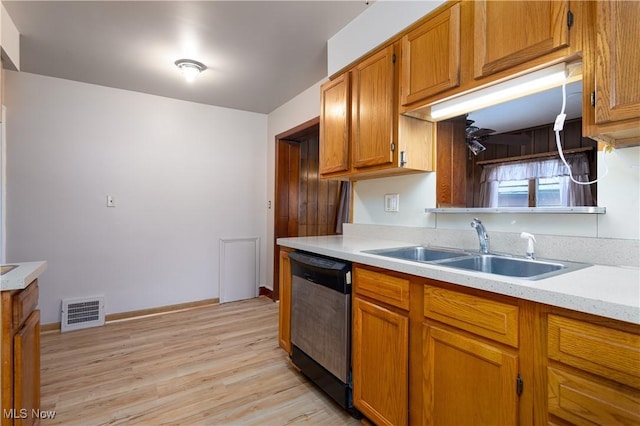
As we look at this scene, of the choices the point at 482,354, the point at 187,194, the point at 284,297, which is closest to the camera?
the point at 482,354

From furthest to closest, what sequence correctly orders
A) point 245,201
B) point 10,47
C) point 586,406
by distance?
point 245,201
point 10,47
point 586,406

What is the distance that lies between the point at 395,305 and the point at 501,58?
1143mm

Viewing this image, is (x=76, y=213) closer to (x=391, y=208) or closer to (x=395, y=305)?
(x=391, y=208)

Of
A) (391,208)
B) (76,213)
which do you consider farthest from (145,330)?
(391,208)

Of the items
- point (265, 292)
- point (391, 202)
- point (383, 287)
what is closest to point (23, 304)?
point (383, 287)

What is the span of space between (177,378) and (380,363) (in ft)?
4.79

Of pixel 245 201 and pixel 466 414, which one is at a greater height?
pixel 245 201

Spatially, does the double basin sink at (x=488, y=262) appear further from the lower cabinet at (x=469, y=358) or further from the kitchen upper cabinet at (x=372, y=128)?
the kitchen upper cabinet at (x=372, y=128)

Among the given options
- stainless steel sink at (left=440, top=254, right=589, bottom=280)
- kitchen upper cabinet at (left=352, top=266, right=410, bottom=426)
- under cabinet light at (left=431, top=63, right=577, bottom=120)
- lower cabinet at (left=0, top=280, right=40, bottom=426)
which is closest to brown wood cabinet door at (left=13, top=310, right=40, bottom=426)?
lower cabinet at (left=0, top=280, right=40, bottom=426)

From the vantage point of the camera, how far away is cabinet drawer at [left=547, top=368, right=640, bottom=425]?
75 cm

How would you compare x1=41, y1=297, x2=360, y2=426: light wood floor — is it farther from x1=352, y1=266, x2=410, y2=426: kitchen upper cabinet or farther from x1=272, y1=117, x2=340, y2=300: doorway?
x1=272, y1=117, x2=340, y2=300: doorway

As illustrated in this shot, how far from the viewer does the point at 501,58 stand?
127 cm

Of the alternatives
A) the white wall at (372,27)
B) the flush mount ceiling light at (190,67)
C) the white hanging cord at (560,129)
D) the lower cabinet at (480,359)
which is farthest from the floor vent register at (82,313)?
the white hanging cord at (560,129)

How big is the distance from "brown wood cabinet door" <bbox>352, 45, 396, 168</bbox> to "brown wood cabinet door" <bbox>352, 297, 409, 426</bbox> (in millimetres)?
890
